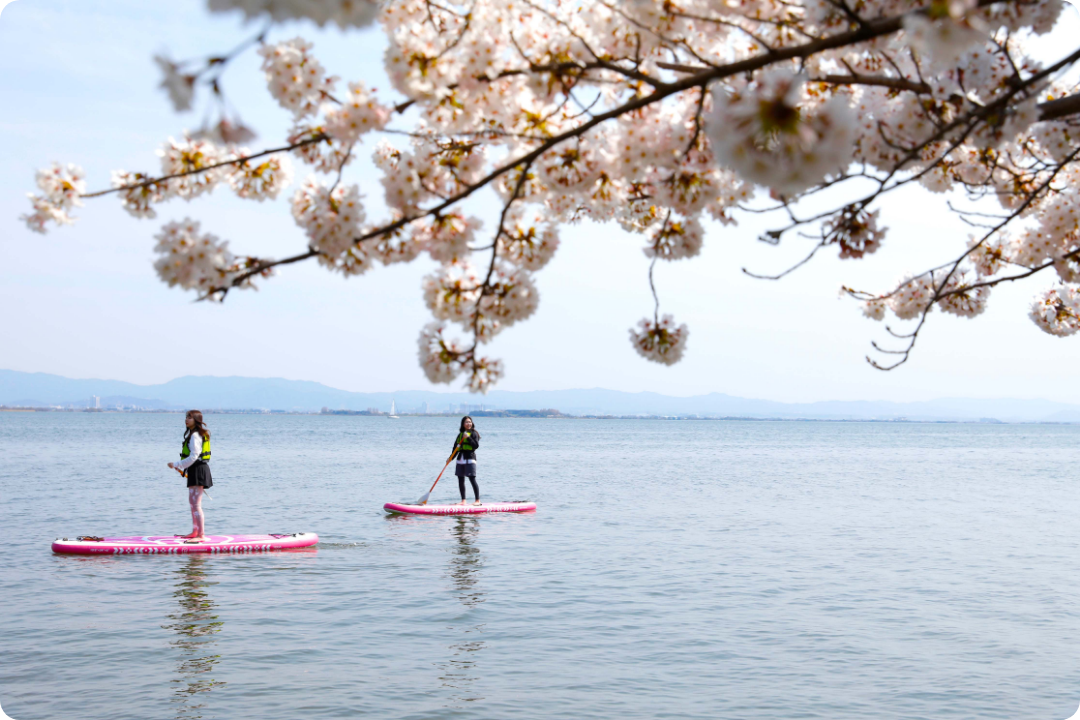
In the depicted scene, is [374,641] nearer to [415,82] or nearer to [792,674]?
[792,674]

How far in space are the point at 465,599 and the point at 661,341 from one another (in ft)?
39.4

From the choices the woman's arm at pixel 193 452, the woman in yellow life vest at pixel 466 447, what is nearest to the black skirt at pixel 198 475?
the woman's arm at pixel 193 452

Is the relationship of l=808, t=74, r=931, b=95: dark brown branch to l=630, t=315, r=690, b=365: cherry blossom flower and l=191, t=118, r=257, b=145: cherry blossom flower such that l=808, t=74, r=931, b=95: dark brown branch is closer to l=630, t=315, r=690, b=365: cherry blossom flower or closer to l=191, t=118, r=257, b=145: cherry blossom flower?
l=630, t=315, r=690, b=365: cherry blossom flower

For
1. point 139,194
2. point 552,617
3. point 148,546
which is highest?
point 139,194

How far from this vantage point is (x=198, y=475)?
14.6 m

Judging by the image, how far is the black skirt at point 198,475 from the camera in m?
14.5

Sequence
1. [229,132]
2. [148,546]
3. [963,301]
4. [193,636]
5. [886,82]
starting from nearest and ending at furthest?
[229,132] < [886,82] < [963,301] < [193,636] < [148,546]

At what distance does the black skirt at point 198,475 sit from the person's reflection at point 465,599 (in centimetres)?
450

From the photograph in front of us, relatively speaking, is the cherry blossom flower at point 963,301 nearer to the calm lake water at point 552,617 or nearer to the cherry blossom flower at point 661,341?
the cherry blossom flower at point 661,341

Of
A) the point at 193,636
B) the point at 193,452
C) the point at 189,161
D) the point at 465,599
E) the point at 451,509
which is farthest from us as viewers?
the point at 451,509

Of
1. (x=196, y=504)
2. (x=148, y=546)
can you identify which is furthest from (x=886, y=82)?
(x=148, y=546)

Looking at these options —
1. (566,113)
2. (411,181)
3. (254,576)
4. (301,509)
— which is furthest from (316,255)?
(301,509)

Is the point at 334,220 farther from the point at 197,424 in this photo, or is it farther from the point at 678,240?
the point at 197,424

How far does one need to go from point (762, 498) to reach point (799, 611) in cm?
2090
